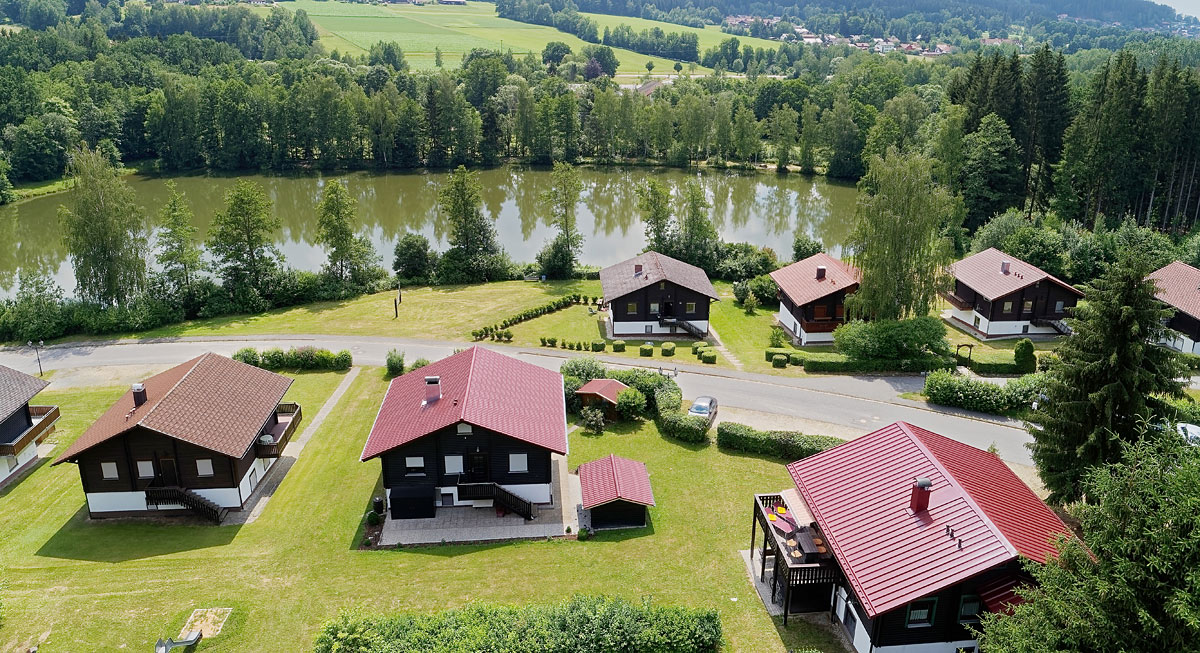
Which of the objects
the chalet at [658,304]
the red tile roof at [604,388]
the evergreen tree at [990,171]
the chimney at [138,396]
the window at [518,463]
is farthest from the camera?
the evergreen tree at [990,171]

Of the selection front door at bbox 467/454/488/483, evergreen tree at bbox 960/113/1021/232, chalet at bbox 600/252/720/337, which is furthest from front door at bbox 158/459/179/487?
evergreen tree at bbox 960/113/1021/232

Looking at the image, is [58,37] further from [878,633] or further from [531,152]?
[878,633]

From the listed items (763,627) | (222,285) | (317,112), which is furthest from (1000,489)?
(317,112)

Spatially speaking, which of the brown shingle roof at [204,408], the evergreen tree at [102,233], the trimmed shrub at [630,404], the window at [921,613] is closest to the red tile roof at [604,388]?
the trimmed shrub at [630,404]

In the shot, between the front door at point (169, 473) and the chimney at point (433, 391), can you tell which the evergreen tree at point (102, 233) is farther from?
the chimney at point (433, 391)

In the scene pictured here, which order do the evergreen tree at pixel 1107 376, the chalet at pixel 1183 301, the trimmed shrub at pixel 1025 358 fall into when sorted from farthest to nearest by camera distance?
1. the chalet at pixel 1183 301
2. the trimmed shrub at pixel 1025 358
3. the evergreen tree at pixel 1107 376

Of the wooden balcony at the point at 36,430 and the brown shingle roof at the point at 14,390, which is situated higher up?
the brown shingle roof at the point at 14,390

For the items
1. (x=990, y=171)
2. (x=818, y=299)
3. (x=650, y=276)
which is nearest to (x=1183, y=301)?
(x=818, y=299)
